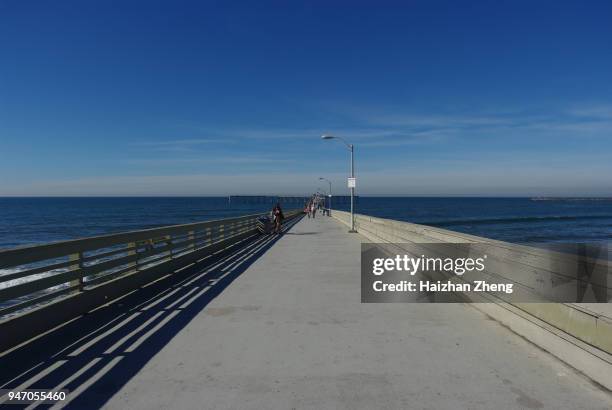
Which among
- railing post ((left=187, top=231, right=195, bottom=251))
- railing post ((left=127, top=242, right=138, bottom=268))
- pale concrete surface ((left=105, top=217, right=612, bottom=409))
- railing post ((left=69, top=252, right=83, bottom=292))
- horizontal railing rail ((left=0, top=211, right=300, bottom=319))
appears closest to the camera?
pale concrete surface ((left=105, top=217, right=612, bottom=409))

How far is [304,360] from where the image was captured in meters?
4.95

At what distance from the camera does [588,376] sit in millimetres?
4340

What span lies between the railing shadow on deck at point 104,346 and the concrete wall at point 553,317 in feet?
16.2

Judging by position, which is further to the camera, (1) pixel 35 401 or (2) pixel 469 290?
(2) pixel 469 290

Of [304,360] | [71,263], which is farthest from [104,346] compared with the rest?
[304,360]

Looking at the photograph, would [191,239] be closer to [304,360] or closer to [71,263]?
[71,263]

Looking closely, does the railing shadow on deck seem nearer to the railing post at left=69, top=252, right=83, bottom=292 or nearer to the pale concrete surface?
the pale concrete surface

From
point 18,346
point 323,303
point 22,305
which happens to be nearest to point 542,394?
point 323,303

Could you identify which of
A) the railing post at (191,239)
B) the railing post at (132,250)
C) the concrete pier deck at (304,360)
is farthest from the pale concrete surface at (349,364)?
the railing post at (191,239)

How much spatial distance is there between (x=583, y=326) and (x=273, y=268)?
8.54m

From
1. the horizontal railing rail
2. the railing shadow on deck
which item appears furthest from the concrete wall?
the horizontal railing rail

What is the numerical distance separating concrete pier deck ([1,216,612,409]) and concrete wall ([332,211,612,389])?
17cm

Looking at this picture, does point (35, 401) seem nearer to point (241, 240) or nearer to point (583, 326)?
point (583, 326)

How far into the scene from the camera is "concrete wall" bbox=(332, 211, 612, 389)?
170 inches
